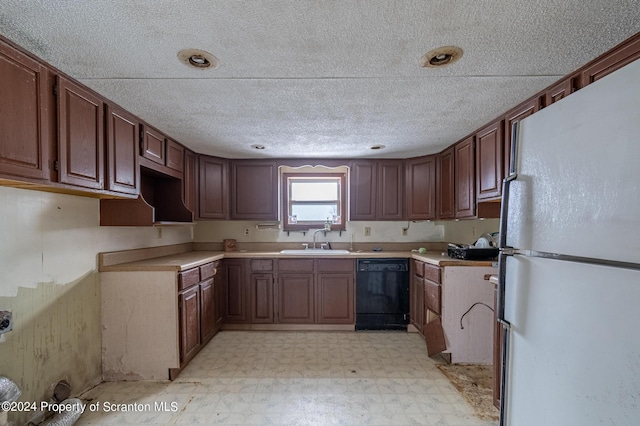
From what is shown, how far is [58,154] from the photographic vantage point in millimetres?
1542

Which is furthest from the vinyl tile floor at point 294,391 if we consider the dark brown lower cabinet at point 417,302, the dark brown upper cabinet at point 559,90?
the dark brown upper cabinet at point 559,90

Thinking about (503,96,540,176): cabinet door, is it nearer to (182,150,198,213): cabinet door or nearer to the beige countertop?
the beige countertop

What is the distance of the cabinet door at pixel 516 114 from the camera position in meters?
1.82

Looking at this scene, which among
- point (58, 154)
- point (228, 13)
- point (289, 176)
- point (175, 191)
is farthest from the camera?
point (289, 176)

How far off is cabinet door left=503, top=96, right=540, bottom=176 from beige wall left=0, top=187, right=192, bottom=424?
10.5 feet

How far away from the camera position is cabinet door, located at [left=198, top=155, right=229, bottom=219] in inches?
131

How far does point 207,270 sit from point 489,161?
110 inches

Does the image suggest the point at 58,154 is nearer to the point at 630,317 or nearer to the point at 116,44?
the point at 116,44

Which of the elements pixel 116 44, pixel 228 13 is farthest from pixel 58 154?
pixel 228 13

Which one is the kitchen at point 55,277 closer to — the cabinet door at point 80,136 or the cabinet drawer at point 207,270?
the cabinet door at point 80,136

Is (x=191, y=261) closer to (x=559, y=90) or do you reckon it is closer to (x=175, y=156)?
(x=175, y=156)

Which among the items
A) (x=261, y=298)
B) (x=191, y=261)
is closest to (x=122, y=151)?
(x=191, y=261)

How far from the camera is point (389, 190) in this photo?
356 centimetres

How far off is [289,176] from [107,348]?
2.55 m
